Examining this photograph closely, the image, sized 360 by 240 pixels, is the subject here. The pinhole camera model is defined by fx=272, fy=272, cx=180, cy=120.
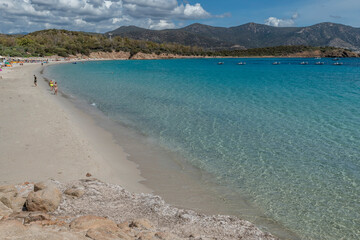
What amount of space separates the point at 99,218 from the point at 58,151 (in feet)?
21.0

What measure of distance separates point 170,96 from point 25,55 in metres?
99.2

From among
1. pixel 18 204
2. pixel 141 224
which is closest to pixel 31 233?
pixel 141 224

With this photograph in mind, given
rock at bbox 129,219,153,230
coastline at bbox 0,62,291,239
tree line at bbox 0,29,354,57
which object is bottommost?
coastline at bbox 0,62,291,239

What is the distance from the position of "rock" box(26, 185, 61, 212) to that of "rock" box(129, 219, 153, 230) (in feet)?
6.74

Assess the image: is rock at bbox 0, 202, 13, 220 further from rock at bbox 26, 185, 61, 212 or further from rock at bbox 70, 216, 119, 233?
rock at bbox 70, 216, 119, 233

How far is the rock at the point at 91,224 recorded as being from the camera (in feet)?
17.8

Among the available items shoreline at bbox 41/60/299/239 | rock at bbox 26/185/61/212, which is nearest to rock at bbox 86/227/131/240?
rock at bbox 26/185/61/212

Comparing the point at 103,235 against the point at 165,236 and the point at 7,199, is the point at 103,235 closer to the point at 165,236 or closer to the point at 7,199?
the point at 165,236

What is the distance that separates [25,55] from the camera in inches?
4126

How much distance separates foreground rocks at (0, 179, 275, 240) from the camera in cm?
514

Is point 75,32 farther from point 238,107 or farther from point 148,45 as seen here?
point 238,107

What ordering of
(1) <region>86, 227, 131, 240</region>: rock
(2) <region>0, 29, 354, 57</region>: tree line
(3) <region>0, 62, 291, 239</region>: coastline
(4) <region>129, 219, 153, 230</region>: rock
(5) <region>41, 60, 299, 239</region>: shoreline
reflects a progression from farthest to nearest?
(2) <region>0, 29, 354, 57</region>: tree line → (3) <region>0, 62, 291, 239</region>: coastline → (5) <region>41, 60, 299, 239</region>: shoreline → (4) <region>129, 219, 153, 230</region>: rock → (1) <region>86, 227, 131, 240</region>: rock

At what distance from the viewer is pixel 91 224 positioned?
5.59 m

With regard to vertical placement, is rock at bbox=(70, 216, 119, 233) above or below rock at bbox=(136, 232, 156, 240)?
above
